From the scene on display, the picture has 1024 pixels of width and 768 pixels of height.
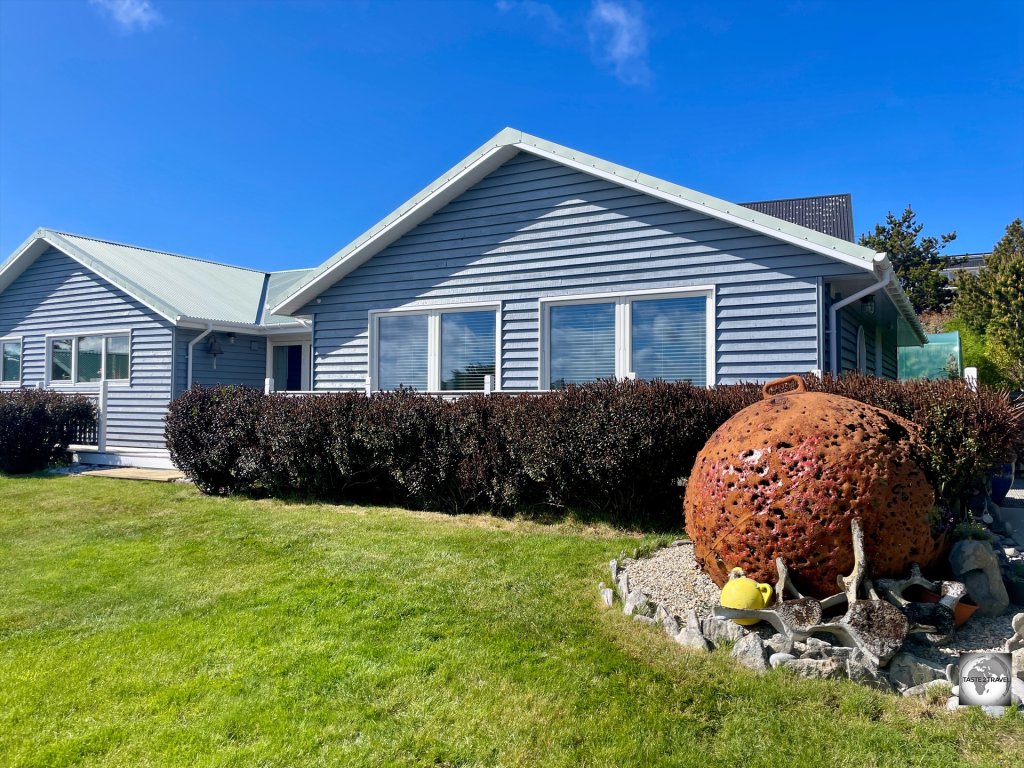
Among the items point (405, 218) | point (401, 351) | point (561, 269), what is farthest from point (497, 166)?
point (401, 351)

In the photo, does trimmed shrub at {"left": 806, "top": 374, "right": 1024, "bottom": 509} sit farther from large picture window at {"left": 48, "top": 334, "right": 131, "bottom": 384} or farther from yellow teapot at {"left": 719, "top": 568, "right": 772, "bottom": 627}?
large picture window at {"left": 48, "top": 334, "right": 131, "bottom": 384}

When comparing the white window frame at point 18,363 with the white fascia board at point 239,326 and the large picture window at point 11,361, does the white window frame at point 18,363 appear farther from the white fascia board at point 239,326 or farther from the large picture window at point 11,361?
the white fascia board at point 239,326

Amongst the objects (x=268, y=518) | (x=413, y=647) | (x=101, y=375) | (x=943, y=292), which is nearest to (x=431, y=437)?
(x=268, y=518)

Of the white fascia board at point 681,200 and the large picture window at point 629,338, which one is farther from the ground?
the white fascia board at point 681,200

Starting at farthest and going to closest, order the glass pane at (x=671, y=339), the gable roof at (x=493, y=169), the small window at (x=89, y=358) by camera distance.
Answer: the small window at (x=89, y=358)
the glass pane at (x=671, y=339)
the gable roof at (x=493, y=169)

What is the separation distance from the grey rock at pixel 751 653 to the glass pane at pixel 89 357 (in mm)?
16228

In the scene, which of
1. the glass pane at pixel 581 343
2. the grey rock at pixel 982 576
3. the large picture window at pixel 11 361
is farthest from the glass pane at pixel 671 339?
the large picture window at pixel 11 361

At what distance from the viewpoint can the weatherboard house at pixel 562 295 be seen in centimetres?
800

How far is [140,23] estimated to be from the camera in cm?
1158

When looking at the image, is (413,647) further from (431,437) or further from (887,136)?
(887,136)

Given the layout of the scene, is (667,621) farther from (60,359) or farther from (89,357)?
(60,359)

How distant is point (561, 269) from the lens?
9359mm

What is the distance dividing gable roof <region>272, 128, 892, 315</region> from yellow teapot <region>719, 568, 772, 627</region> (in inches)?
201

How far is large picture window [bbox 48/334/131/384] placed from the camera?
590 inches
